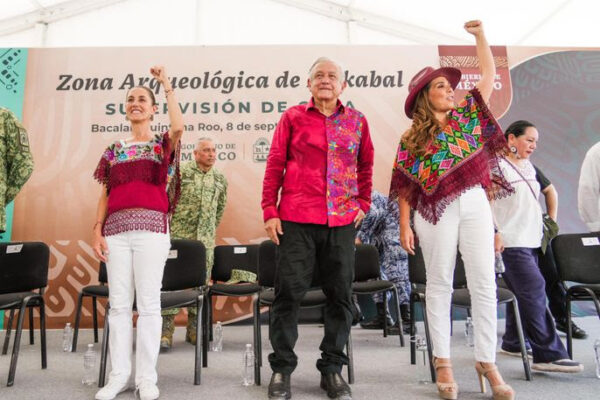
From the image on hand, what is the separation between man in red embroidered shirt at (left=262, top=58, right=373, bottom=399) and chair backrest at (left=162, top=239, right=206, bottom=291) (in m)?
1.00

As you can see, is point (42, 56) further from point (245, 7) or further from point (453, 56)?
point (453, 56)

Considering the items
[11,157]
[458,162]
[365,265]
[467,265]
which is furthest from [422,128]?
[11,157]

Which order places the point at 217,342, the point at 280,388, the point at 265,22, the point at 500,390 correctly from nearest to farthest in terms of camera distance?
the point at 500,390 < the point at 280,388 < the point at 217,342 < the point at 265,22

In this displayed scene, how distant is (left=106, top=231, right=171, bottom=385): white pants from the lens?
2.01 m

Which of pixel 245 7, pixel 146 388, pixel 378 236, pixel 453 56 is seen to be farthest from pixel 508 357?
pixel 245 7

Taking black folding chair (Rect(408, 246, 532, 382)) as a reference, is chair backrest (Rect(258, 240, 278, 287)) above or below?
above

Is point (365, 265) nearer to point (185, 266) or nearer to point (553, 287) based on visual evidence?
point (185, 266)

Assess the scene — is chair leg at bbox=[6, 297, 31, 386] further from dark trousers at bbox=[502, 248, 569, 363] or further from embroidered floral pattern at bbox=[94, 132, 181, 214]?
dark trousers at bbox=[502, 248, 569, 363]

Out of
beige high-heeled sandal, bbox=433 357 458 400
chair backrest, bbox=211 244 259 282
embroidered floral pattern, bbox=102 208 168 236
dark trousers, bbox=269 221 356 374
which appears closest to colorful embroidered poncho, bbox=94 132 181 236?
embroidered floral pattern, bbox=102 208 168 236

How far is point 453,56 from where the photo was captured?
4668mm

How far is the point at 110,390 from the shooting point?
6.46 feet

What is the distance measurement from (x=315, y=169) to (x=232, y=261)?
1.97 metres

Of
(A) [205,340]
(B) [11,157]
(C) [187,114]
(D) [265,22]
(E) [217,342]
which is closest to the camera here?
(B) [11,157]

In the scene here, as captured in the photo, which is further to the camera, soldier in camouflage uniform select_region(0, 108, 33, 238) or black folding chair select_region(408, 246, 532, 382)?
soldier in camouflage uniform select_region(0, 108, 33, 238)
